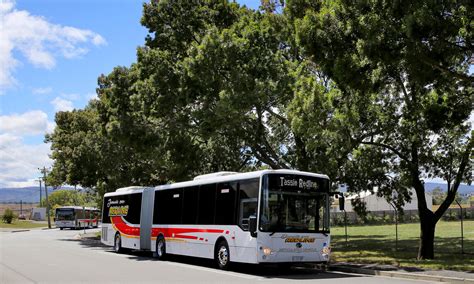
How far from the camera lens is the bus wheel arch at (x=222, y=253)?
17.4 meters

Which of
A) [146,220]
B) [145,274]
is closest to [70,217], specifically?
[146,220]

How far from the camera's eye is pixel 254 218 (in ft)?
50.5

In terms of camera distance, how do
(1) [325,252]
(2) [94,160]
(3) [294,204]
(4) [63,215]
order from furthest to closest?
(4) [63,215] < (2) [94,160] < (1) [325,252] < (3) [294,204]

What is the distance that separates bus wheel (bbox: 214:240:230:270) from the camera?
17.4 meters

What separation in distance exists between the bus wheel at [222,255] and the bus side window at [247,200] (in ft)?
4.35

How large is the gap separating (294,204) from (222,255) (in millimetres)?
3367

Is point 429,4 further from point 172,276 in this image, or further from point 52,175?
point 52,175

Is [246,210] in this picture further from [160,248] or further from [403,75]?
[403,75]

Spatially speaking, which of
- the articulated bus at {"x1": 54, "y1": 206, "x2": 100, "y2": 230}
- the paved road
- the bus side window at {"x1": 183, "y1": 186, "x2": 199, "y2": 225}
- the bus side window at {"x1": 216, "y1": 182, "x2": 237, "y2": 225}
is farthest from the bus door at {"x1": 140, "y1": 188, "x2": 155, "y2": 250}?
the articulated bus at {"x1": 54, "y1": 206, "x2": 100, "y2": 230}

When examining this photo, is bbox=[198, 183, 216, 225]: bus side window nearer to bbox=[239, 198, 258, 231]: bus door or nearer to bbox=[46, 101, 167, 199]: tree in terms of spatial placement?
bbox=[239, 198, 258, 231]: bus door

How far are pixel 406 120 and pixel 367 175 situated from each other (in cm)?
431

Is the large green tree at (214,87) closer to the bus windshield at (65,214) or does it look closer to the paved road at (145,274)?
the paved road at (145,274)

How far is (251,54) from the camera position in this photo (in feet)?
73.4

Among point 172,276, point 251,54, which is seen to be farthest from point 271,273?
point 251,54
